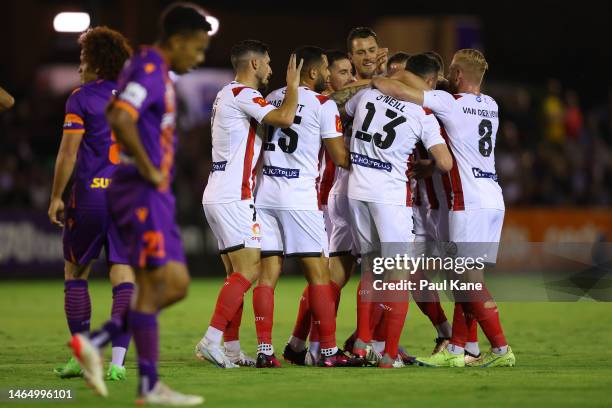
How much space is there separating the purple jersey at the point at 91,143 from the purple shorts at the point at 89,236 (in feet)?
0.24

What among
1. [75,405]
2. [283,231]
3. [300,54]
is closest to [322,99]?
[300,54]

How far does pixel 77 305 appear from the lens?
9094 mm

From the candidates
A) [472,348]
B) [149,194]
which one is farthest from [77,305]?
[472,348]

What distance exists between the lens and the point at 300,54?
33.4 ft

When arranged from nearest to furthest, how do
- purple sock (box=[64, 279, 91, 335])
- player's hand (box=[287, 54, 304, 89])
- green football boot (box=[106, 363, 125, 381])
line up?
green football boot (box=[106, 363, 125, 381]) → purple sock (box=[64, 279, 91, 335]) → player's hand (box=[287, 54, 304, 89])

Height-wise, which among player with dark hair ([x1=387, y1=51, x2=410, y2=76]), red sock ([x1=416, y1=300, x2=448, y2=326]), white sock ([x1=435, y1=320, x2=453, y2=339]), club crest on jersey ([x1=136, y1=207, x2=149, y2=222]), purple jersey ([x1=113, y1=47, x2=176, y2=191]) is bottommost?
white sock ([x1=435, y1=320, x2=453, y2=339])

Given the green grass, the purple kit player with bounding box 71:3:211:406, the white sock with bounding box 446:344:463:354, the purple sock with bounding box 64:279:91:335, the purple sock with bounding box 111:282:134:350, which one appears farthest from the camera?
the white sock with bounding box 446:344:463:354

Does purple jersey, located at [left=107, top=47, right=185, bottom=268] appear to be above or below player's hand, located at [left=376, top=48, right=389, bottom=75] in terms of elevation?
below

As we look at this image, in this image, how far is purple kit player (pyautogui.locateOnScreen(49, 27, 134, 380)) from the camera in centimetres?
897

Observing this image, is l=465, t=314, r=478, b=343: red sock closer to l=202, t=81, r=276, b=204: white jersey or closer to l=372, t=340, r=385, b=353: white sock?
l=372, t=340, r=385, b=353: white sock

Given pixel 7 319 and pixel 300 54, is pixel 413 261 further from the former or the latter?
pixel 7 319

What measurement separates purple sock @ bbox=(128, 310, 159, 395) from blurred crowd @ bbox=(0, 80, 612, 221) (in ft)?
47.4

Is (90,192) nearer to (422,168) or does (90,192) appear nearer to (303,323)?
(303,323)

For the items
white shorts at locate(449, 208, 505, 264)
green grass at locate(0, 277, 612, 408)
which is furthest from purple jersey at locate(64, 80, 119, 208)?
white shorts at locate(449, 208, 505, 264)
